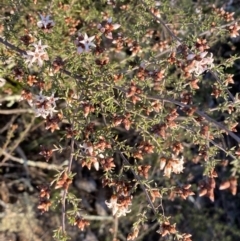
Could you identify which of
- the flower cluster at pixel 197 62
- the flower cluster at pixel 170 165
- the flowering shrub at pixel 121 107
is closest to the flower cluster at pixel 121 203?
the flowering shrub at pixel 121 107

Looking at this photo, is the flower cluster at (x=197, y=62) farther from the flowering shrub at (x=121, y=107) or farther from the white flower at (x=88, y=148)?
the white flower at (x=88, y=148)

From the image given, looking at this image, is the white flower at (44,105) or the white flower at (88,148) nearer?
the white flower at (88,148)

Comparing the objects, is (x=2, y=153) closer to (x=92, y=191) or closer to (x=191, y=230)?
(x=92, y=191)

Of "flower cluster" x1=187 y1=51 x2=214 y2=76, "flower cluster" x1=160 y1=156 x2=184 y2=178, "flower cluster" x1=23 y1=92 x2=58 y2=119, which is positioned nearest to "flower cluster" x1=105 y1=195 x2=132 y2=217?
"flower cluster" x1=160 y1=156 x2=184 y2=178

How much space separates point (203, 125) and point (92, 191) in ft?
8.33

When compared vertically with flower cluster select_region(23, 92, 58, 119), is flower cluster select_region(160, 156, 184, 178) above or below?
above

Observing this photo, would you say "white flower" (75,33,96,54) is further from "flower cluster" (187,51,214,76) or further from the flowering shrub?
"flower cluster" (187,51,214,76)

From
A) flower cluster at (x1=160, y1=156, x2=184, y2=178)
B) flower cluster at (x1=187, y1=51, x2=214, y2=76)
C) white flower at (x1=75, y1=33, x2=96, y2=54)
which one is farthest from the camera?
white flower at (x1=75, y1=33, x2=96, y2=54)

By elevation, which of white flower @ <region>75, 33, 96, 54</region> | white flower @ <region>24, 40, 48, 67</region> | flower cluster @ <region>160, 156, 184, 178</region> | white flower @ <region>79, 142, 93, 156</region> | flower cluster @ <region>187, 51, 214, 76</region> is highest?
flower cluster @ <region>187, 51, 214, 76</region>

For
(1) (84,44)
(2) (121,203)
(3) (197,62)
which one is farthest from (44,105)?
(3) (197,62)

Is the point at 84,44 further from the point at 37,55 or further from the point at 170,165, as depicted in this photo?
the point at 170,165

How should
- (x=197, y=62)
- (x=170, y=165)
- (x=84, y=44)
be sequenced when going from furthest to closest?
(x=84, y=44) → (x=197, y=62) → (x=170, y=165)

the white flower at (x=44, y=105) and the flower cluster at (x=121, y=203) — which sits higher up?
the white flower at (x=44, y=105)

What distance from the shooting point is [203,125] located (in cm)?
294
